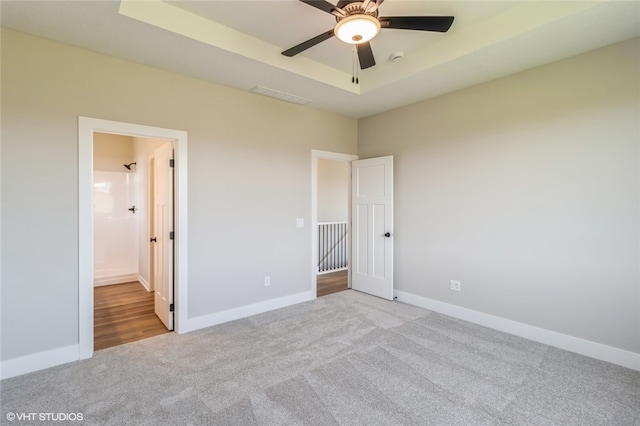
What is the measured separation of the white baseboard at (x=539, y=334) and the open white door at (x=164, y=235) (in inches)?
123

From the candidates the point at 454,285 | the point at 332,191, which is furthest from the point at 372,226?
the point at 332,191

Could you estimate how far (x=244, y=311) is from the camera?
3.73 metres

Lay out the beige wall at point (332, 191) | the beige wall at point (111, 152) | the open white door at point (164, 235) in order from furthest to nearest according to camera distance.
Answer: the beige wall at point (332, 191), the beige wall at point (111, 152), the open white door at point (164, 235)

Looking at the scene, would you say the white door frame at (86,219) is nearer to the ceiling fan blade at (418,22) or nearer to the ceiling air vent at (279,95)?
the ceiling air vent at (279,95)

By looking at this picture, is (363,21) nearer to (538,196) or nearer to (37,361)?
(538,196)

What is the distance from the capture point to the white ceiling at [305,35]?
226 cm

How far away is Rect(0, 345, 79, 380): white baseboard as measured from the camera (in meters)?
2.41

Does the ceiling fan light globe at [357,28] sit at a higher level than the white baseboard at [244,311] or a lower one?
higher

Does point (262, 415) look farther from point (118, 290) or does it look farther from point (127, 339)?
point (118, 290)

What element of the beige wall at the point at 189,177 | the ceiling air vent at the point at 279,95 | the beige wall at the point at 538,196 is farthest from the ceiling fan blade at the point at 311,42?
the beige wall at the point at 538,196

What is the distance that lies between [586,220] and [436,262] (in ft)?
5.27

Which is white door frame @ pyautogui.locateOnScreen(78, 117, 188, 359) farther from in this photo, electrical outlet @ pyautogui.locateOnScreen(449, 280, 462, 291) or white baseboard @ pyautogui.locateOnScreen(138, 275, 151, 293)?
electrical outlet @ pyautogui.locateOnScreen(449, 280, 462, 291)

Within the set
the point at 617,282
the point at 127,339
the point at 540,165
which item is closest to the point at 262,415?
the point at 127,339

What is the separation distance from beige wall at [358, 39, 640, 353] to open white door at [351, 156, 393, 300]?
305 millimetres
